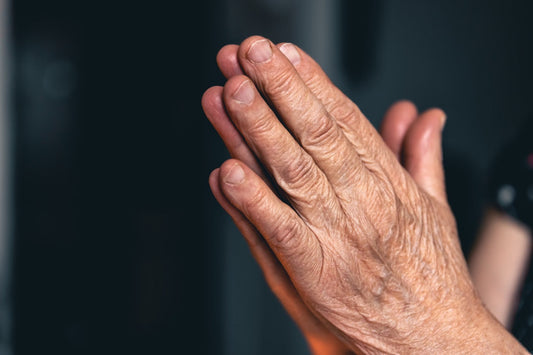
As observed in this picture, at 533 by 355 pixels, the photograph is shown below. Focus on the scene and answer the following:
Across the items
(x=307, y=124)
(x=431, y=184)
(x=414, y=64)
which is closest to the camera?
(x=307, y=124)

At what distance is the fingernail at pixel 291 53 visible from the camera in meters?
0.51

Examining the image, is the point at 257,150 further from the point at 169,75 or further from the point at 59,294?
the point at 59,294

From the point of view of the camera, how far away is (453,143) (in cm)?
174

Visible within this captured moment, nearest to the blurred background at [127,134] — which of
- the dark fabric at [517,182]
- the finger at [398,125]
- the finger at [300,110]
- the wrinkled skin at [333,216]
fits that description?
the dark fabric at [517,182]

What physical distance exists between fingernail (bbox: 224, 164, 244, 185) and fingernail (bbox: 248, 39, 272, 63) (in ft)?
0.34

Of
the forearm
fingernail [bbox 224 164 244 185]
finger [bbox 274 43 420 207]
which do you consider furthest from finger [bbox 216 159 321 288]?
the forearm

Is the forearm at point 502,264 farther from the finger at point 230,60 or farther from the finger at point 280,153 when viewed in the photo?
the finger at point 230,60

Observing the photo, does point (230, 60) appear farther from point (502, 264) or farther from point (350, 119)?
point (502, 264)

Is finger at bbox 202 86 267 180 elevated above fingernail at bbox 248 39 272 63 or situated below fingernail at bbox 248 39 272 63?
below

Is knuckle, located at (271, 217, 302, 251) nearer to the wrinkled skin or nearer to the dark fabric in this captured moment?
the wrinkled skin

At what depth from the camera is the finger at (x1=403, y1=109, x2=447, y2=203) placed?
2.15 feet

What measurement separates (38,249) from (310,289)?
1495 mm

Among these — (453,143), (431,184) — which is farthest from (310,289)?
(453,143)

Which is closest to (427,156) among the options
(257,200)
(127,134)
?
(257,200)
